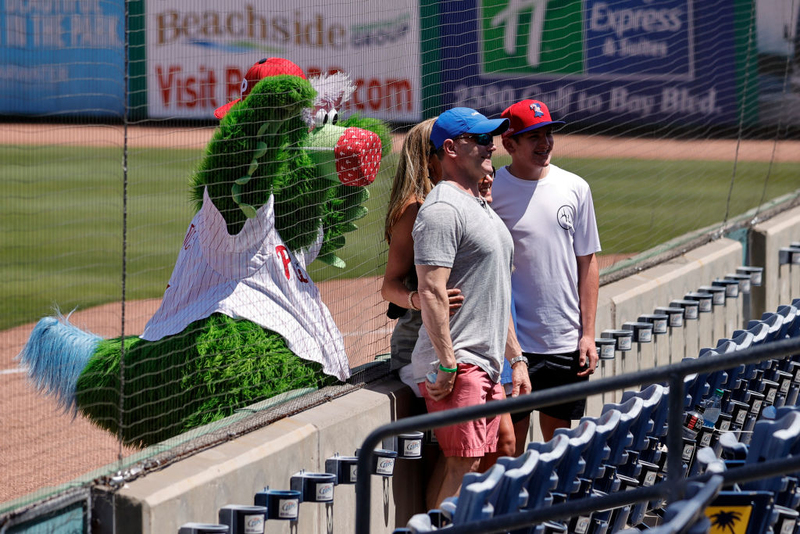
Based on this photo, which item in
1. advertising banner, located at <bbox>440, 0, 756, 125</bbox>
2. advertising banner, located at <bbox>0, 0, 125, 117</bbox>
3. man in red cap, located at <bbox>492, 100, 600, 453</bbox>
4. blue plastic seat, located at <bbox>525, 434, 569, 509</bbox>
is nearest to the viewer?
blue plastic seat, located at <bbox>525, 434, 569, 509</bbox>

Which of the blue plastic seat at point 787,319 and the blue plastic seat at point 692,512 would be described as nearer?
the blue plastic seat at point 692,512

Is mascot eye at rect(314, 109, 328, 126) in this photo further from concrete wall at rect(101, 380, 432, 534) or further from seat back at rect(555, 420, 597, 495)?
seat back at rect(555, 420, 597, 495)

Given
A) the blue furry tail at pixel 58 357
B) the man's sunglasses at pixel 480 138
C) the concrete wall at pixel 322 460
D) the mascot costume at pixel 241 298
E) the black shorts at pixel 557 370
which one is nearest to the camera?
the concrete wall at pixel 322 460

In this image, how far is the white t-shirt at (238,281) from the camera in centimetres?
378

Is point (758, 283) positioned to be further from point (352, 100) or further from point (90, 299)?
point (90, 299)

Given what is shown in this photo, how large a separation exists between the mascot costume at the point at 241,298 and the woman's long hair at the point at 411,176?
0.34 m

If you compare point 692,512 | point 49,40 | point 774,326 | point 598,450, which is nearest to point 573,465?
point 598,450

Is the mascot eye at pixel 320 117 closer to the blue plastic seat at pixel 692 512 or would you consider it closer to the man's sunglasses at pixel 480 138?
the man's sunglasses at pixel 480 138

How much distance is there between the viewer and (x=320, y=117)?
4.14 metres

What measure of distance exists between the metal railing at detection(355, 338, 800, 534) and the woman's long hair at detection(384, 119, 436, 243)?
144cm

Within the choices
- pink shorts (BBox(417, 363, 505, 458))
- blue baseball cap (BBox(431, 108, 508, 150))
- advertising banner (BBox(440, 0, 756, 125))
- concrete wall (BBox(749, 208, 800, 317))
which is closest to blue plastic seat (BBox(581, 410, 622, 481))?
pink shorts (BBox(417, 363, 505, 458))

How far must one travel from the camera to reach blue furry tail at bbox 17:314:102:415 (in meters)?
3.94

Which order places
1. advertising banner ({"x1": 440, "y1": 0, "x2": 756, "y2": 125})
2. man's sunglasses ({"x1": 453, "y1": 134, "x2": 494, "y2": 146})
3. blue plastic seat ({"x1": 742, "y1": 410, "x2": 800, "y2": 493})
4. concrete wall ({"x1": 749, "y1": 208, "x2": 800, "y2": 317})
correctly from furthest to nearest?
concrete wall ({"x1": 749, "y1": 208, "x2": 800, "y2": 317}) → advertising banner ({"x1": 440, "y1": 0, "x2": 756, "y2": 125}) → man's sunglasses ({"x1": 453, "y1": 134, "x2": 494, "y2": 146}) → blue plastic seat ({"x1": 742, "y1": 410, "x2": 800, "y2": 493})

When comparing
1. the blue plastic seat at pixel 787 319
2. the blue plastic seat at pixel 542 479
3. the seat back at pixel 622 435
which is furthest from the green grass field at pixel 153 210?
the blue plastic seat at pixel 542 479
